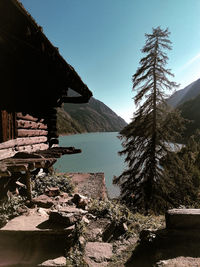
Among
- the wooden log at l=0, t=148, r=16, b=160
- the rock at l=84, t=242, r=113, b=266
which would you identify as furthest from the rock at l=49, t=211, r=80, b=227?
the wooden log at l=0, t=148, r=16, b=160

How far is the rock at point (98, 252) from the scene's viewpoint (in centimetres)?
359

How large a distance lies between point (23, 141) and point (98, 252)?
12.5ft

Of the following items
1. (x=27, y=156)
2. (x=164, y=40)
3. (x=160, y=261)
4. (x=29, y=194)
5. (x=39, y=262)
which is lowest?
(x=160, y=261)

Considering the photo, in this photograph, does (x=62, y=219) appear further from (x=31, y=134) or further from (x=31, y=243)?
(x=31, y=134)

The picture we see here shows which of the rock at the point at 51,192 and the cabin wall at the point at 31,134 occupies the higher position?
the cabin wall at the point at 31,134

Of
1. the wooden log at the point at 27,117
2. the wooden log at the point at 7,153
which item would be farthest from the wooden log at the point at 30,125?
the wooden log at the point at 7,153

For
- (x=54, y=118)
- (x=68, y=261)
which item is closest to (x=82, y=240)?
(x=68, y=261)

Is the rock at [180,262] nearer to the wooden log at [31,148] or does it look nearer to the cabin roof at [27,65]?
the wooden log at [31,148]

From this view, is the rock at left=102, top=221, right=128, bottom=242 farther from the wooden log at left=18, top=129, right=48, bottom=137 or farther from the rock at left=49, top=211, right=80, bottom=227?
the wooden log at left=18, top=129, right=48, bottom=137

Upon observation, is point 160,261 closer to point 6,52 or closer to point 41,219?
point 41,219

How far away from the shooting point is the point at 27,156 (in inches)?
167

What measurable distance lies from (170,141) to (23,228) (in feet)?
31.5

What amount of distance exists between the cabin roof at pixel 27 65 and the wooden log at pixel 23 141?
1.02 metres

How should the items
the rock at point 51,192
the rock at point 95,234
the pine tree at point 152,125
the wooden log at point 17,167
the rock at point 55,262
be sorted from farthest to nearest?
1. the pine tree at point 152,125
2. the rock at point 51,192
3. the rock at point 95,234
4. the wooden log at point 17,167
5. the rock at point 55,262
